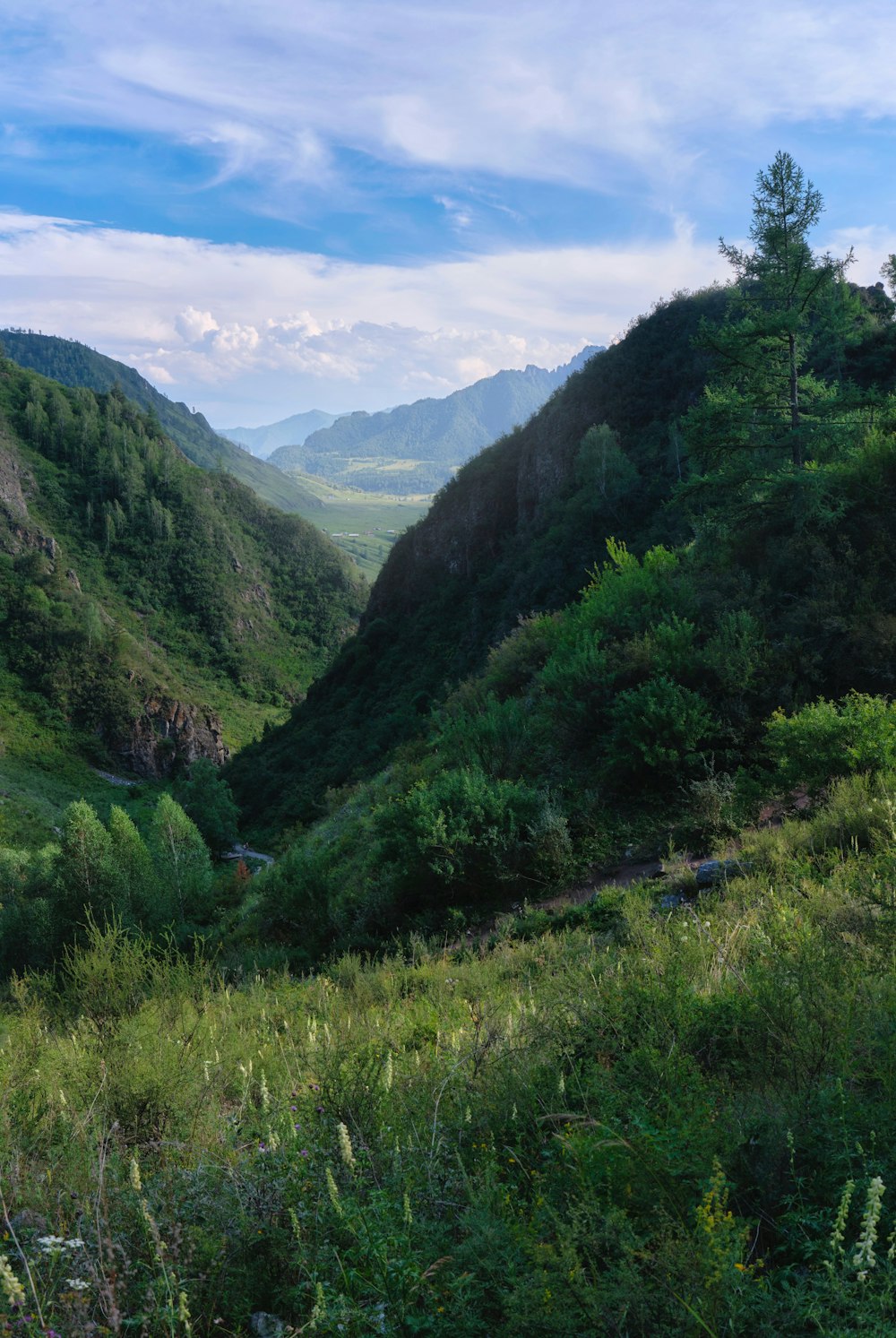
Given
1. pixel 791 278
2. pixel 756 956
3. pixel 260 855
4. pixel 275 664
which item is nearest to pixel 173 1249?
pixel 756 956

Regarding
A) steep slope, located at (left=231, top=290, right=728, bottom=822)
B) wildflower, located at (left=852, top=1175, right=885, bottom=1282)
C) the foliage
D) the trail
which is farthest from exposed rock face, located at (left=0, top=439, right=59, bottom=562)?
wildflower, located at (left=852, top=1175, right=885, bottom=1282)

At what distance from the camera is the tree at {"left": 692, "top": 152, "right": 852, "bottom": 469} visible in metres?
10.3

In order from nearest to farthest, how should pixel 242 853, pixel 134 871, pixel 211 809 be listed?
pixel 134 871
pixel 242 853
pixel 211 809

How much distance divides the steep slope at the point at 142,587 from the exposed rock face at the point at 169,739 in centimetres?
16

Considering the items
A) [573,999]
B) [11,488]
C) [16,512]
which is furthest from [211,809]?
[11,488]

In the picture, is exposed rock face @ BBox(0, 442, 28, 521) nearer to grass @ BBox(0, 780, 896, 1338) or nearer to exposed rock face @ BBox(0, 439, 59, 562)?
exposed rock face @ BBox(0, 439, 59, 562)

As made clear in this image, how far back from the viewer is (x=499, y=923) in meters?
6.87

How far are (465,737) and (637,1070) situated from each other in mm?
8233

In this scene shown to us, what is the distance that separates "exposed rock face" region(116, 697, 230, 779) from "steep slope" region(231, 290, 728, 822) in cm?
2973

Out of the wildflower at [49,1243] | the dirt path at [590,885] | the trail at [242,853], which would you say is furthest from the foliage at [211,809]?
the wildflower at [49,1243]

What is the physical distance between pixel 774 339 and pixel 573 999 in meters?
10.8

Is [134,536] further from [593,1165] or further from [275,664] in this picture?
[593,1165]

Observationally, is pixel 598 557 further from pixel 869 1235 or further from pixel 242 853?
pixel 869 1235

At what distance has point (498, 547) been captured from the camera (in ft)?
162
